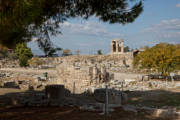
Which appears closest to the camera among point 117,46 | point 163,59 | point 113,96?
point 113,96

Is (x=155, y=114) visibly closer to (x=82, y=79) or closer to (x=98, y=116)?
(x=98, y=116)

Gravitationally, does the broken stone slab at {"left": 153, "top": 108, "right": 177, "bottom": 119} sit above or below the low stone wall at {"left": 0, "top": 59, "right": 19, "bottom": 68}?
below

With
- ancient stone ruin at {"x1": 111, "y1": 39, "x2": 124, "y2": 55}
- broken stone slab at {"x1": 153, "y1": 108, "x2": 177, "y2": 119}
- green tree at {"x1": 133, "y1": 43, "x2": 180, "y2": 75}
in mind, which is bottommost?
broken stone slab at {"x1": 153, "y1": 108, "x2": 177, "y2": 119}

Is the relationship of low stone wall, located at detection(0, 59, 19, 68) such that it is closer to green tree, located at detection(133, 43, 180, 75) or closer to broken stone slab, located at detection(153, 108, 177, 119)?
green tree, located at detection(133, 43, 180, 75)

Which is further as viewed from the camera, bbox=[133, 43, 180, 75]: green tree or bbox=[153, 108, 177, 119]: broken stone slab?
bbox=[133, 43, 180, 75]: green tree

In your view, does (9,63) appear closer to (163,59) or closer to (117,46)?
(117,46)

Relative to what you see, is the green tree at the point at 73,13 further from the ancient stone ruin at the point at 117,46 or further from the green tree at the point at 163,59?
the ancient stone ruin at the point at 117,46

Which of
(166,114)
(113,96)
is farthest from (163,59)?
(166,114)

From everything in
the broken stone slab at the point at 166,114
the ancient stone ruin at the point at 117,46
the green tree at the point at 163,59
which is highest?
the ancient stone ruin at the point at 117,46

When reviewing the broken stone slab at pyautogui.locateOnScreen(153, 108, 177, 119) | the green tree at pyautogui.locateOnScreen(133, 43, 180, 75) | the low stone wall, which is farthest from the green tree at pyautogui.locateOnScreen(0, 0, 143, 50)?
the low stone wall

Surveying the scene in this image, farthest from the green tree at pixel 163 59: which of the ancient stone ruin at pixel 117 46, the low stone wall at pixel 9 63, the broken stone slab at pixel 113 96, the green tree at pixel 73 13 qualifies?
the low stone wall at pixel 9 63

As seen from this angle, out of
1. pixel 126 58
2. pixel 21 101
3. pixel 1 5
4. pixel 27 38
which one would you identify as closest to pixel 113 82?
pixel 21 101

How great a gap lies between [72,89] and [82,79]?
1264mm

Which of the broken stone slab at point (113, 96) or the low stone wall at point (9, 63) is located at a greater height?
the low stone wall at point (9, 63)
